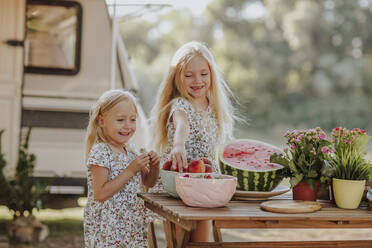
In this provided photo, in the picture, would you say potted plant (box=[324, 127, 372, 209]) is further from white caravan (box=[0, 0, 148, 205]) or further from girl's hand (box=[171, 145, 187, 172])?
white caravan (box=[0, 0, 148, 205])

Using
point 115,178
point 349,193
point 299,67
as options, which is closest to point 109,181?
point 115,178

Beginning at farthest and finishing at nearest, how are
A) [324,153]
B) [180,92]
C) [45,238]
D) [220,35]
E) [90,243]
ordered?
1. [220,35]
2. [45,238]
3. [180,92]
4. [90,243]
5. [324,153]

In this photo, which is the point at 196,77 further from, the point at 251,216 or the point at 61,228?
the point at 61,228

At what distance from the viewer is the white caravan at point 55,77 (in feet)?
20.1

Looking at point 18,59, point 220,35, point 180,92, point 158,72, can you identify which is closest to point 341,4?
point 220,35

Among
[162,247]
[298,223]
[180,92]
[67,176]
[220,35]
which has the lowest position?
[162,247]

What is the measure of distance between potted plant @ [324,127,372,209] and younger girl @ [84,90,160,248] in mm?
1014

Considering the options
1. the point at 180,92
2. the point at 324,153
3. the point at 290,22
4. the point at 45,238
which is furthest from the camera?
the point at 290,22

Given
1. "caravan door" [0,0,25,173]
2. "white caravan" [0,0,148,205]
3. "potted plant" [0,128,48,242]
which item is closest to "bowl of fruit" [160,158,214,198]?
"potted plant" [0,128,48,242]

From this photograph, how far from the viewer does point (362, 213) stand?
8.44ft

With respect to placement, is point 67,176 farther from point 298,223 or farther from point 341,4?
point 341,4

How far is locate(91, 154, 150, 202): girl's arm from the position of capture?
291 centimetres

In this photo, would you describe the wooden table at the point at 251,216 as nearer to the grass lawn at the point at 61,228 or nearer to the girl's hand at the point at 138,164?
the girl's hand at the point at 138,164

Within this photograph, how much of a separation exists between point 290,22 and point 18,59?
78.3ft
